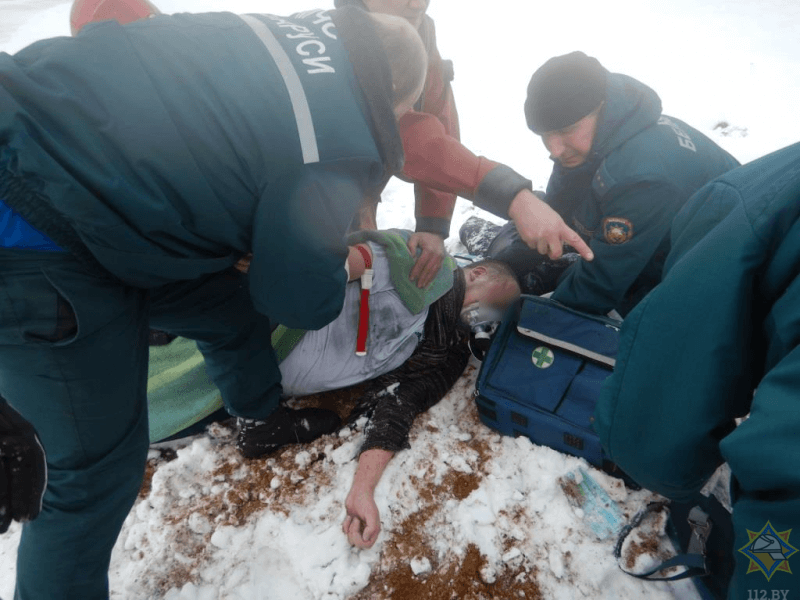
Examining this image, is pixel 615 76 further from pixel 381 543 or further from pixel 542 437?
pixel 381 543

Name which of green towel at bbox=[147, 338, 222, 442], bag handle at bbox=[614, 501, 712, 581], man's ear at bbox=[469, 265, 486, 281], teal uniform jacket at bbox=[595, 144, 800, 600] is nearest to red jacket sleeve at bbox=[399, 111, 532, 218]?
man's ear at bbox=[469, 265, 486, 281]

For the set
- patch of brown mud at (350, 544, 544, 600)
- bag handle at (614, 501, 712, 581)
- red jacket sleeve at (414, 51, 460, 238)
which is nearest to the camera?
bag handle at (614, 501, 712, 581)

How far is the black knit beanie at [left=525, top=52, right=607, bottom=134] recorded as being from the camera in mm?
2043

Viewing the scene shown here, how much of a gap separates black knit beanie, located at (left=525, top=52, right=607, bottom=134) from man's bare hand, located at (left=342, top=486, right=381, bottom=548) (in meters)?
1.86

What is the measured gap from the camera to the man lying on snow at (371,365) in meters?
2.03

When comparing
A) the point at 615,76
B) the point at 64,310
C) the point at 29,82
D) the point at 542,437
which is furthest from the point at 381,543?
the point at 615,76

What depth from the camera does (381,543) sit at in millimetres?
1712

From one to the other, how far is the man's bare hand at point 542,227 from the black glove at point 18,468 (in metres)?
1.59

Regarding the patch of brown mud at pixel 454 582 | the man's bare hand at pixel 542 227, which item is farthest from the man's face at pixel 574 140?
the patch of brown mud at pixel 454 582

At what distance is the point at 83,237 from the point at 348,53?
75 cm

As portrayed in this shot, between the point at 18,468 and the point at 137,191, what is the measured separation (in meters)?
0.67

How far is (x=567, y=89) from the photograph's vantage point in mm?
2053

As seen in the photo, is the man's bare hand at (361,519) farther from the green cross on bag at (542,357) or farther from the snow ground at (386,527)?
the green cross on bag at (542,357)

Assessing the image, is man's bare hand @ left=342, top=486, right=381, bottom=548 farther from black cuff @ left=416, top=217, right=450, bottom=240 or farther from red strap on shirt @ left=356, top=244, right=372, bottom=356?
black cuff @ left=416, top=217, right=450, bottom=240
